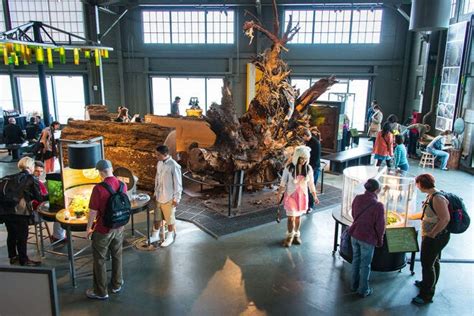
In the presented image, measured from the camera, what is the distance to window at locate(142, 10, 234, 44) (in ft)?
58.1

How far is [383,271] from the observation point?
524cm

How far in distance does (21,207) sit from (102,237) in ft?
4.80

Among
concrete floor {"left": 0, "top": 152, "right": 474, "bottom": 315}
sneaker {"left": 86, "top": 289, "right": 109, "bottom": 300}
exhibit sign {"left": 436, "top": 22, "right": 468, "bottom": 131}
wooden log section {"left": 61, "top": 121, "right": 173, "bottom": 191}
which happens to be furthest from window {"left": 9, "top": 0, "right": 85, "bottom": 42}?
sneaker {"left": 86, "top": 289, "right": 109, "bottom": 300}

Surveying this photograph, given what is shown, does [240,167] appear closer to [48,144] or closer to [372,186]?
[372,186]

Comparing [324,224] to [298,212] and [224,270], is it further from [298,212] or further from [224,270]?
[224,270]

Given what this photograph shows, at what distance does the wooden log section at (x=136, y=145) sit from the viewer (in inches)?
340

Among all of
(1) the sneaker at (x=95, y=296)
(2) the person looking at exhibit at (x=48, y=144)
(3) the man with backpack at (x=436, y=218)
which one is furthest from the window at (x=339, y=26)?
(1) the sneaker at (x=95, y=296)

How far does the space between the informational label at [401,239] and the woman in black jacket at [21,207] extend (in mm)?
4758

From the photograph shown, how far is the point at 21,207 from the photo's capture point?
16.5 feet

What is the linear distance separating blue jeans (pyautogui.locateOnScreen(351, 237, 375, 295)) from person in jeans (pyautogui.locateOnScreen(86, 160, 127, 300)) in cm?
295

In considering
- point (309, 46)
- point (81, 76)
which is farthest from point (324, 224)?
point (81, 76)

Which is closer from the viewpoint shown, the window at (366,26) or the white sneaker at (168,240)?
the white sneaker at (168,240)

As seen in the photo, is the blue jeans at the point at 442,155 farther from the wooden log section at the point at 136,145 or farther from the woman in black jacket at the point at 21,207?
the woman in black jacket at the point at 21,207

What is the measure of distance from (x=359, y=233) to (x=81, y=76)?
1715 cm
